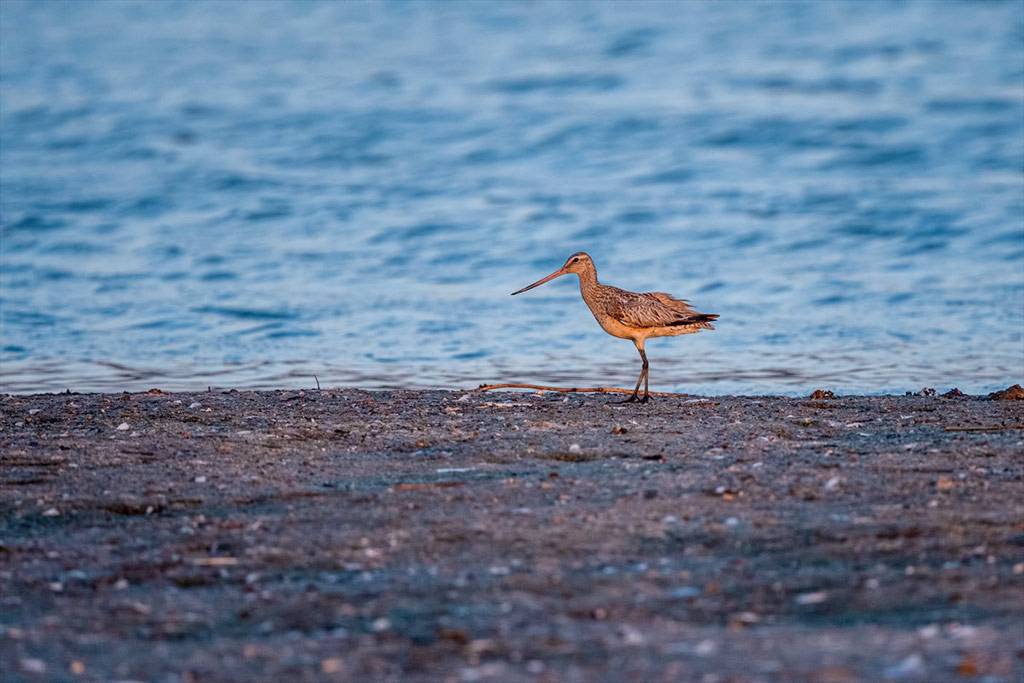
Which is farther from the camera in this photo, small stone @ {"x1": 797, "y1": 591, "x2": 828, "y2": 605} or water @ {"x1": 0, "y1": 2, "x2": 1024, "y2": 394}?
water @ {"x1": 0, "y1": 2, "x2": 1024, "y2": 394}

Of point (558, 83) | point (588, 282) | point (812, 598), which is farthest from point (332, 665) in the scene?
point (558, 83)

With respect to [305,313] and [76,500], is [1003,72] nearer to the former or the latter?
[305,313]

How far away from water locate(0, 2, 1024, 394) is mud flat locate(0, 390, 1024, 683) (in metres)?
3.52

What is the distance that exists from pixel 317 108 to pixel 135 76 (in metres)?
6.25

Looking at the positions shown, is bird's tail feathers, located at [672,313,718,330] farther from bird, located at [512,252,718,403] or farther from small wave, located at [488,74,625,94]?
small wave, located at [488,74,625,94]

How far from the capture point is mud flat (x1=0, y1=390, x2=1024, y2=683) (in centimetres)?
465

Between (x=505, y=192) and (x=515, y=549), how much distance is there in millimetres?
16459

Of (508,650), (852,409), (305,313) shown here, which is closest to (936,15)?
(305,313)

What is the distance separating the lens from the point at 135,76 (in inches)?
1252

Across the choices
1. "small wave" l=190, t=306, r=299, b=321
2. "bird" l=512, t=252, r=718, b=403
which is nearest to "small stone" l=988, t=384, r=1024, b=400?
"bird" l=512, t=252, r=718, b=403

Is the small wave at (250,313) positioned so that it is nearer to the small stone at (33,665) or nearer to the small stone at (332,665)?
the small stone at (33,665)

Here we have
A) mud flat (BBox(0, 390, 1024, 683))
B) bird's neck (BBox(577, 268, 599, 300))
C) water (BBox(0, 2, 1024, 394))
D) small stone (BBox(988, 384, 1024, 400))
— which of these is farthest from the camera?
water (BBox(0, 2, 1024, 394))

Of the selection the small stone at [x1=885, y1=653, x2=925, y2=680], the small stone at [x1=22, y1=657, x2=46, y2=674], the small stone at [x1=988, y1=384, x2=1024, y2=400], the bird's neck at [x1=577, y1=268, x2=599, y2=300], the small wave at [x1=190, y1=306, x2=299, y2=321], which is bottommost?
the small stone at [x1=988, y1=384, x2=1024, y2=400]

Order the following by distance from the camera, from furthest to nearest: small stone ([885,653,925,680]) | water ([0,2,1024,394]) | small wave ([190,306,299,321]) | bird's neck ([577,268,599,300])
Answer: small wave ([190,306,299,321]) → water ([0,2,1024,394]) → bird's neck ([577,268,599,300]) → small stone ([885,653,925,680])
